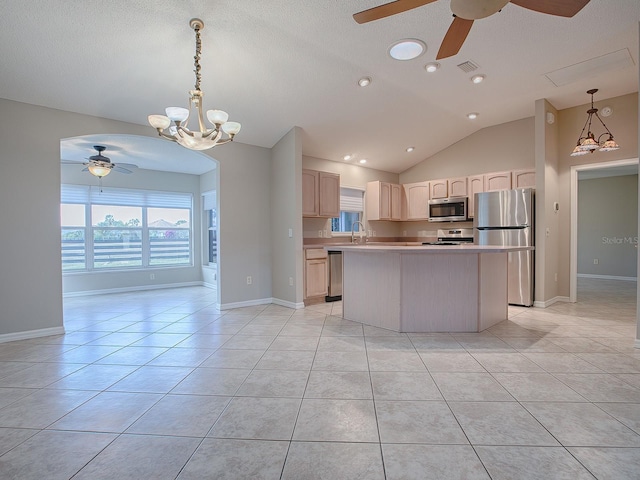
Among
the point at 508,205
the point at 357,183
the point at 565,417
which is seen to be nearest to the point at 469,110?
the point at 508,205

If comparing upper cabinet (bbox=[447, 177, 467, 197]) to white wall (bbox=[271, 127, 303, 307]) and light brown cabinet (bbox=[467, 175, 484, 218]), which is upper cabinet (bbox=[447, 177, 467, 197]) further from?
white wall (bbox=[271, 127, 303, 307])

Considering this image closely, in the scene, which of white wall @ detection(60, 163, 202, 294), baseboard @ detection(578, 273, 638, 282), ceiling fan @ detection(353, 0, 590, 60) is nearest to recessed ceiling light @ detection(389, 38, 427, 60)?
ceiling fan @ detection(353, 0, 590, 60)

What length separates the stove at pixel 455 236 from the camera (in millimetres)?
5945

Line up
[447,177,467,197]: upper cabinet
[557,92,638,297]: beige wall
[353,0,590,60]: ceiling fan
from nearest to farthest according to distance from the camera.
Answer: [353,0,590,60]: ceiling fan, [557,92,638,297]: beige wall, [447,177,467,197]: upper cabinet

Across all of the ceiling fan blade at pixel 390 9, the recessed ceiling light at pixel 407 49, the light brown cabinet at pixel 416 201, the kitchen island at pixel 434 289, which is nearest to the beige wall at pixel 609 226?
the light brown cabinet at pixel 416 201

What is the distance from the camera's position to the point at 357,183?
6.48m

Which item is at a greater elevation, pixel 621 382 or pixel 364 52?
pixel 364 52

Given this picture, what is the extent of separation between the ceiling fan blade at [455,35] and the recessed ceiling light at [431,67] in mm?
1204

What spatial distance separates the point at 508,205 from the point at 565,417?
3669 mm

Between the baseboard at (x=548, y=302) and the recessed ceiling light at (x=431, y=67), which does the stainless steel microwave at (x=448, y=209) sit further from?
the recessed ceiling light at (x=431, y=67)

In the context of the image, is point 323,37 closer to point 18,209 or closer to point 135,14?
point 135,14

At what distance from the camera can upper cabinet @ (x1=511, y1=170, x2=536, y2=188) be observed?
500cm

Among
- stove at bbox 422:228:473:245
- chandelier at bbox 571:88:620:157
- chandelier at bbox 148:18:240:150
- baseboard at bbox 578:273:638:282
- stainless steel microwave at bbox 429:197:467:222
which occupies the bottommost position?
baseboard at bbox 578:273:638:282

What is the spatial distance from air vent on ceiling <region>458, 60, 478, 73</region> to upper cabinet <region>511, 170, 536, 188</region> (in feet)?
6.90
